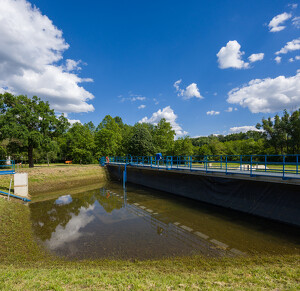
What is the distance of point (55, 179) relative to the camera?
2164cm

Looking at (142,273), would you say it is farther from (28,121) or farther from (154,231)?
(28,121)

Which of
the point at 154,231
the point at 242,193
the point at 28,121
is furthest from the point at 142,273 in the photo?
the point at 28,121

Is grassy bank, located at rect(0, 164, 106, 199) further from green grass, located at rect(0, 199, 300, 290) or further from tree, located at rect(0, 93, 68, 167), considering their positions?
green grass, located at rect(0, 199, 300, 290)

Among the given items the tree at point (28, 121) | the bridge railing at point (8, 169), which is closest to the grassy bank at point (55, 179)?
the bridge railing at point (8, 169)

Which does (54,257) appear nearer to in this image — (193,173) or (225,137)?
(193,173)

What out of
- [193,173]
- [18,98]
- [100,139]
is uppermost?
[18,98]

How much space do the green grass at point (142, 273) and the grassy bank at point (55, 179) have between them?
12.6m

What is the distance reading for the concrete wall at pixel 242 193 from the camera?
31.3 ft

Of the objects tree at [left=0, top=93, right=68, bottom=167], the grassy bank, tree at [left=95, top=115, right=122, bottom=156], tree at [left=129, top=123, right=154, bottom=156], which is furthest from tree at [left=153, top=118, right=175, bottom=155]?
tree at [left=0, top=93, right=68, bottom=167]

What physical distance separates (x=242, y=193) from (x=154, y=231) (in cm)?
659

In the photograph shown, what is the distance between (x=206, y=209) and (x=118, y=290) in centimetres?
998

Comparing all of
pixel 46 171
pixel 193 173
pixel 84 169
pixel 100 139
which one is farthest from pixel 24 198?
pixel 100 139

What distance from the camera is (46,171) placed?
22156mm

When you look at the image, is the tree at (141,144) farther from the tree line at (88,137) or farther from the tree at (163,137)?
the tree at (163,137)
